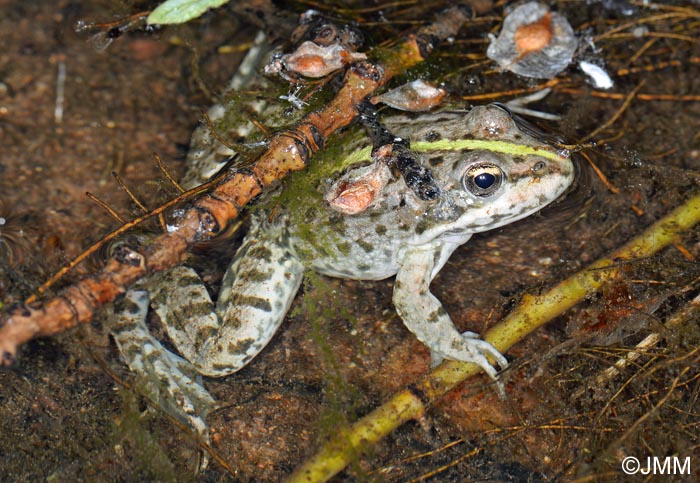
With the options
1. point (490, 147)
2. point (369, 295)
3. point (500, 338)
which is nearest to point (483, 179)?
point (490, 147)

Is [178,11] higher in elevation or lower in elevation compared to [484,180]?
higher

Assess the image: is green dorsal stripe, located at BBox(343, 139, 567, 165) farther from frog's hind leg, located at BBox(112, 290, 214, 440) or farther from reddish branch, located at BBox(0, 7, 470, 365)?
frog's hind leg, located at BBox(112, 290, 214, 440)

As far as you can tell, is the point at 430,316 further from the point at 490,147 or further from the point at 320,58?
the point at 320,58

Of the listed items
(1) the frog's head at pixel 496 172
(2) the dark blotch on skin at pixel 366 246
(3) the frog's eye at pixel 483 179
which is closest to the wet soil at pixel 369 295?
(2) the dark blotch on skin at pixel 366 246

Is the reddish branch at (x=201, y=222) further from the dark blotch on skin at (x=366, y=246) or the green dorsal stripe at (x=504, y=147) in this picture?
the green dorsal stripe at (x=504, y=147)

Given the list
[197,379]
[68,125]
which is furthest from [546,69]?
[68,125]

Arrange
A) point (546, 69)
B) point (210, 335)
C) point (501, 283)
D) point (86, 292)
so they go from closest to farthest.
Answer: point (86, 292)
point (210, 335)
point (501, 283)
point (546, 69)

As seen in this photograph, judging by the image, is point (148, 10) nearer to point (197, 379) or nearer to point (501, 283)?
point (197, 379)
